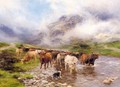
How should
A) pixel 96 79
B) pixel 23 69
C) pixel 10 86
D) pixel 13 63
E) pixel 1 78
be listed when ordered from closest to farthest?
1. pixel 10 86
2. pixel 1 78
3. pixel 96 79
4. pixel 23 69
5. pixel 13 63

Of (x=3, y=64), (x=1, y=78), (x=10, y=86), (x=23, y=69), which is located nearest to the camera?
(x=10, y=86)

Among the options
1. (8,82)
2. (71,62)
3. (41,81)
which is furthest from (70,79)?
(8,82)

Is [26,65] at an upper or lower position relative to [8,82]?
upper

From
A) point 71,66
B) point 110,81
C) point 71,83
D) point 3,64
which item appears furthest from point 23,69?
point 110,81

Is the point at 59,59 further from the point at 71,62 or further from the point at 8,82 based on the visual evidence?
the point at 8,82

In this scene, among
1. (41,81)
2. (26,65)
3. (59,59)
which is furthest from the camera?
(59,59)

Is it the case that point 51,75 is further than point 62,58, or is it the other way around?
point 62,58

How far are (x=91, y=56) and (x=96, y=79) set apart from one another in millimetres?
14539

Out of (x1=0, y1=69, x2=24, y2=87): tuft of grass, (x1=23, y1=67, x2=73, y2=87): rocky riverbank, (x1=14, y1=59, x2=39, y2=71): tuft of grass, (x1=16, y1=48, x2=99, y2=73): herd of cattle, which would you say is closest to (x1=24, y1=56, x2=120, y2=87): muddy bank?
(x1=23, y1=67, x2=73, y2=87): rocky riverbank

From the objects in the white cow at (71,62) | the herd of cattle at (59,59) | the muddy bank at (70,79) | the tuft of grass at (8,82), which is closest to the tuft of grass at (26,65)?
the herd of cattle at (59,59)

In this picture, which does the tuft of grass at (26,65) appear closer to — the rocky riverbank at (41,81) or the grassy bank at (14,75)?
the grassy bank at (14,75)

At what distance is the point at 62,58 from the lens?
48531 mm

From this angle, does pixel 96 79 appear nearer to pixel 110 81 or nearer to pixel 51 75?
pixel 110 81

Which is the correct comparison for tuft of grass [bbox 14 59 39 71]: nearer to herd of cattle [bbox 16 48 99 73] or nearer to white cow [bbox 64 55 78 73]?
herd of cattle [bbox 16 48 99 73]
